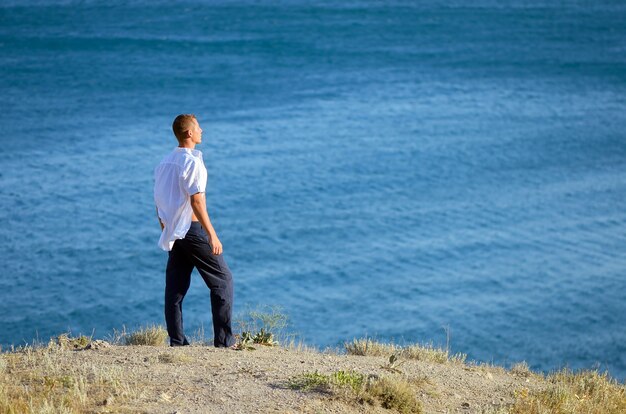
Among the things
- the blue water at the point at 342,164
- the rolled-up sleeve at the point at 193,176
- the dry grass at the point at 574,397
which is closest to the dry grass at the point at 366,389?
the dry grass at the point at 574,397

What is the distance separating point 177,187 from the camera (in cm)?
741

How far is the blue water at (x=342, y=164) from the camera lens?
28.1 metres

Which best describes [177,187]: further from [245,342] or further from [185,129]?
[245,342]

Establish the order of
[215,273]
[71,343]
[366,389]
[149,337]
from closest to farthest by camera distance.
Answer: [366,389], [215,273], [71,343], [149,337]

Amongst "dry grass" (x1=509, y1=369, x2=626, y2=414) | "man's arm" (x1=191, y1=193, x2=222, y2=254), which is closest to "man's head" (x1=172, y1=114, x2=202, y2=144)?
"man's arm" (x1=191, y1=193, x2=222, y2=254)

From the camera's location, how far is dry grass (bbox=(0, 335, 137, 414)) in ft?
20.5

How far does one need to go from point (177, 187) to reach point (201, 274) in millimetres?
649

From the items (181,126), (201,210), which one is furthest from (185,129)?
(201,210)

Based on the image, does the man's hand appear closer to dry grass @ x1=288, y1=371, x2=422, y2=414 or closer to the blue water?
dry grass @ x1=288, y1=371, x2=422, y2=414

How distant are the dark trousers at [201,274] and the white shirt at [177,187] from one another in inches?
4.2

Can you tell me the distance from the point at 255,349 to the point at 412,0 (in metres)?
42.0

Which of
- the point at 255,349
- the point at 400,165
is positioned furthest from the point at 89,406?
the point at 400,165

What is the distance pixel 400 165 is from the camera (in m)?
36.2

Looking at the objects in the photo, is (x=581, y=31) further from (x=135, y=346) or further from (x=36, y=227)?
(x=135, y=346)
